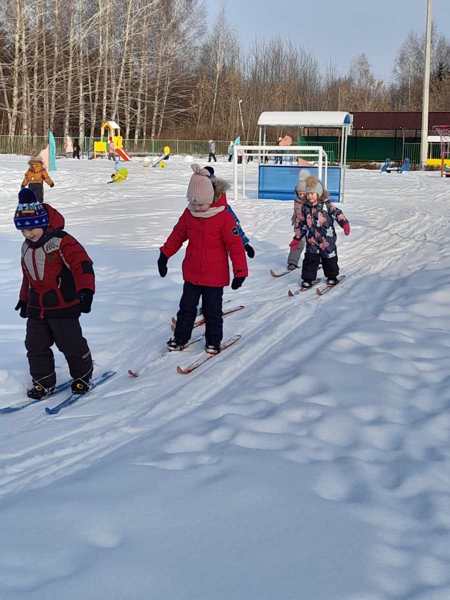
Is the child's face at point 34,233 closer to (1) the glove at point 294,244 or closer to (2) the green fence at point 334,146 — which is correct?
(1) the glove at point 294,244

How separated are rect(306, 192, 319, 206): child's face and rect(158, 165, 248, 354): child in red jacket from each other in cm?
224

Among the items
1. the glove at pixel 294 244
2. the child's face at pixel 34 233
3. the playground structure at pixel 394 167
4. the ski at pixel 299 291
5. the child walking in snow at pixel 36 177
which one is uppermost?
the playground structure at pixel 394 167

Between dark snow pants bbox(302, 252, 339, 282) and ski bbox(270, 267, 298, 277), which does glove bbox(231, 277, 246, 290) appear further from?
ski bbox(270, 267, 298, 277)

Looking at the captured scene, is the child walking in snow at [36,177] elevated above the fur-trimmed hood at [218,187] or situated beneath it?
elevated above

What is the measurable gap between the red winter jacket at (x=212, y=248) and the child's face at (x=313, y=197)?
2320 millimetres

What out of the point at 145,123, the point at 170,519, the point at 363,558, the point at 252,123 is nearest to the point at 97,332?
the point at 170,519

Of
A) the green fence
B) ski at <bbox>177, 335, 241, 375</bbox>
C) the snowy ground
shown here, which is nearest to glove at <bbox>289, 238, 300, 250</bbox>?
the snowy ground

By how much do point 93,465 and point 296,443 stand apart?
999mm

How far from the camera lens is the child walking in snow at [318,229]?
24.1ft

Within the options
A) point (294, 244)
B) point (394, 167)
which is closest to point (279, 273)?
point (294, 244)

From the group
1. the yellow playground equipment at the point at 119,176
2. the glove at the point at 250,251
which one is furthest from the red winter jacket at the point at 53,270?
the yellow playground equipment at the point at 119,176

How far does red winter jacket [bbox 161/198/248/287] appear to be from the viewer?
5160 mm

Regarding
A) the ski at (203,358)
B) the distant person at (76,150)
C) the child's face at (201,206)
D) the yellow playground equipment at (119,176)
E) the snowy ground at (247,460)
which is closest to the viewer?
the snowy ground at (247,460)

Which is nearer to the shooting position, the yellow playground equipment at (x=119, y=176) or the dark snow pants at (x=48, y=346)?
the dark snow pants at (x=48, y=346)
